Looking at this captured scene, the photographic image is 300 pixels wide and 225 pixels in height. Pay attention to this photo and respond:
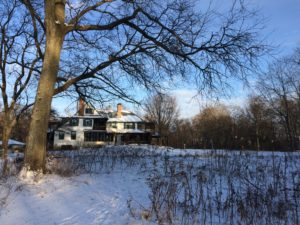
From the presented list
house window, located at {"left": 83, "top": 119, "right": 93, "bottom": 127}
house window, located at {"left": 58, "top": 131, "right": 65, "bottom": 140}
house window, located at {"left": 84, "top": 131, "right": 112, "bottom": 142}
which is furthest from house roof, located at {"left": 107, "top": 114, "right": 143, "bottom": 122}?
house window, located at {"left": 58, "top": 131, "right": 65, "bottom": 140}

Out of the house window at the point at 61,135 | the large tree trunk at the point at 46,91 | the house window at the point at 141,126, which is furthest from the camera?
the house window at the point at 141,126

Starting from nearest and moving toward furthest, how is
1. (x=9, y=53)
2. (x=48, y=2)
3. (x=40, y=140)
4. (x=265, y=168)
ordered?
1. (x=265, y=168)
2. (x=40, y=140)
3. (x=48, y=2)
4. (x=9, y=53)

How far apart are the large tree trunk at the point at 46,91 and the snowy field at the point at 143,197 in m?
0.61

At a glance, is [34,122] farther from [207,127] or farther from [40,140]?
[207,127]

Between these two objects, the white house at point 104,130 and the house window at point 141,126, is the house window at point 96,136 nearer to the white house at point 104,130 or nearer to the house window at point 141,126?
the white house at point 104,130

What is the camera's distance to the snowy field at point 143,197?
489 cm

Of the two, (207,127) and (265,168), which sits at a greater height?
(207,127)

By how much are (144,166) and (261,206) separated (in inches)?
201

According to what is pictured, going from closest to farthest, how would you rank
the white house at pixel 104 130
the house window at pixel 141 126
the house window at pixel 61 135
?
the white house at pixel 104 130, the house window at pixel 61 135, the house window at pixel 141 126

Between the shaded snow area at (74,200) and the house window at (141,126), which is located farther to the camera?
the house window at (141,126)

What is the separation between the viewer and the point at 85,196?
650 cm

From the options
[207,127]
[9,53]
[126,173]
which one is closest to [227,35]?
[126,173]

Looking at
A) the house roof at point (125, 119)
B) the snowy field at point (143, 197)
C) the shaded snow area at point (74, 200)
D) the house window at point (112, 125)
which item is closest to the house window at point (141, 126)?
the house roof at point (125, 119)

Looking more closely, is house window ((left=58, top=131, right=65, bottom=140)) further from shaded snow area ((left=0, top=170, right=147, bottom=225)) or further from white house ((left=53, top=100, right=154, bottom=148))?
shaded snow area ((left=0, top=170, right=147, bottom=225))
